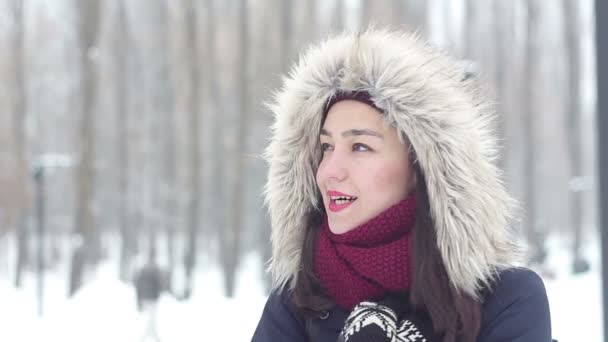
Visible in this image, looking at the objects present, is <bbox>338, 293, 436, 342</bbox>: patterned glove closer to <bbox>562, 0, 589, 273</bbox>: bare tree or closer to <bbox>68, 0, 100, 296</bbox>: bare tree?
<bbox>68, 0, 100, 296</bbox>: bare tree

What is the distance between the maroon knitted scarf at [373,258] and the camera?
1.70 meters

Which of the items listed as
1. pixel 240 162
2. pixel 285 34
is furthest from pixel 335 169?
pixel 240 162

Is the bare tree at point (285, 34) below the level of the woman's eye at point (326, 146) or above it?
above

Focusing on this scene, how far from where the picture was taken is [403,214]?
173cm

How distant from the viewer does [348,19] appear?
51.1ft

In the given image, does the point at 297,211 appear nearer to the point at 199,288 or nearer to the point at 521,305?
the point at 521,305

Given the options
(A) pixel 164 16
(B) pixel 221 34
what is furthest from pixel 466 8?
(A) pixel 164 16

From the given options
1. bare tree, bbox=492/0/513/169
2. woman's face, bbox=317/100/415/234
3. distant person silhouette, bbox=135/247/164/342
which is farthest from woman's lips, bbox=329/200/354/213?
bare tree, bbox=492/0/513/169

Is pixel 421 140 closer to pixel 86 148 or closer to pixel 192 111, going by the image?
pixel 86 148

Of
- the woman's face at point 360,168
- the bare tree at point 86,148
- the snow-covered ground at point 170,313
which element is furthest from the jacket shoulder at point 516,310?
the bare tree at point 86,148

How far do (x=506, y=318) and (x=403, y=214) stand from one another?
12.1 inches

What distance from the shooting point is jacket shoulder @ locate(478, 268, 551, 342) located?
5.10ft

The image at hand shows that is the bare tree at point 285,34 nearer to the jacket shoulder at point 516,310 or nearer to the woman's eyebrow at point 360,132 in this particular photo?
the woman's eyebrow at point 360,132

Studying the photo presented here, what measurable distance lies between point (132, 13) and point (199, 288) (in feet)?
19.0
